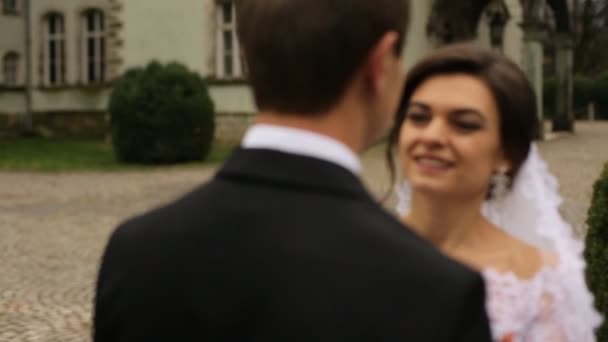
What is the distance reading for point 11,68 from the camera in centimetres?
2559

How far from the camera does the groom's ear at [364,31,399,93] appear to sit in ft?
3.64

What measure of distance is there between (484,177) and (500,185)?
0.17m

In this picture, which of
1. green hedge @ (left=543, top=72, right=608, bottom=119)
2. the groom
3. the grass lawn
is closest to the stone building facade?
the grass lawn

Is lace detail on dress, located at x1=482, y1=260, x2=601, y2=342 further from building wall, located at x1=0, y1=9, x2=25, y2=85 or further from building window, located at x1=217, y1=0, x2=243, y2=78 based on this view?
building wall, located at x1=0, y1=9, x2=25, y2=85

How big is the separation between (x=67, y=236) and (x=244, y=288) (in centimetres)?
830

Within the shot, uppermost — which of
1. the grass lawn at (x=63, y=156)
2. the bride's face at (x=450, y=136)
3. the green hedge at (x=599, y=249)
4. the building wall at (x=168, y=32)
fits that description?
the building wall at (x=168, y=32)

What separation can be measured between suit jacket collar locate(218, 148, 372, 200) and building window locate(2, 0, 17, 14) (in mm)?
26059

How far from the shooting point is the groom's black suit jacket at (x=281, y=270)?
3.33ft

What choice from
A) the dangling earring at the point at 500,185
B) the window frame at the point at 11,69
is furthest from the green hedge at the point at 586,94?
the dangling earring at the point at 500,185

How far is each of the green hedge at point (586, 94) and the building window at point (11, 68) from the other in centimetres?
2252

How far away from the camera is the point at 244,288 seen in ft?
3.46

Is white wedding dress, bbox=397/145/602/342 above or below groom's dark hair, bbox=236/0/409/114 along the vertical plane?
below

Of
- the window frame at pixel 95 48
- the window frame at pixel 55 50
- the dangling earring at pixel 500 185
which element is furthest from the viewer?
the window frame at pixel 55 50

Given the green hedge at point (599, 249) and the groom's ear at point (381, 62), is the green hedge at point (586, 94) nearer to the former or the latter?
the green hedge at point (599, 249)
